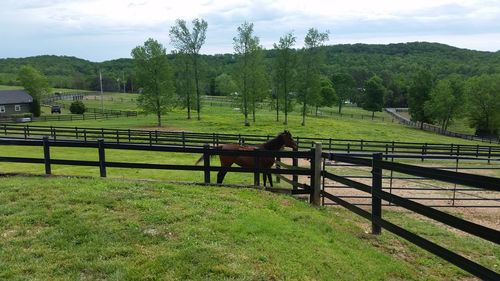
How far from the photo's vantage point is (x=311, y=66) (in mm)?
53094

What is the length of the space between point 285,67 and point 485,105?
126ft

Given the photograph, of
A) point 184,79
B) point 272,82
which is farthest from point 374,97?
point 184,79

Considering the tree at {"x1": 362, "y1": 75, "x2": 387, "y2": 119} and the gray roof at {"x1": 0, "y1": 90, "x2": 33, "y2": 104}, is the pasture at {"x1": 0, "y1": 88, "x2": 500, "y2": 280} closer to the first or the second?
the gray roof at {"x1": 0, "y1": 90, "x2": 33, "y2": 104}

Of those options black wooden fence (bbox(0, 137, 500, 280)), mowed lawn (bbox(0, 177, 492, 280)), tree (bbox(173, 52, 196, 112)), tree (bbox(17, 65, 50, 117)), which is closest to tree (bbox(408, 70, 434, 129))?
tree (bbox(173, 52, 196, 112))

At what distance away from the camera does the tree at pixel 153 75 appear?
2010 inches

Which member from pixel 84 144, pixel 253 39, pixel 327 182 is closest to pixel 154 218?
pixel 84 144

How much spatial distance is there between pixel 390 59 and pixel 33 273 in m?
210

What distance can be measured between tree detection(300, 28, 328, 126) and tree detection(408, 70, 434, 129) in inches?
1097

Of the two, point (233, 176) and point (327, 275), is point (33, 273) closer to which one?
point (327, 275)

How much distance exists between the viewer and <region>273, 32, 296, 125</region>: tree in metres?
52.7

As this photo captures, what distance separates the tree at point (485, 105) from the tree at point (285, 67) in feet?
113

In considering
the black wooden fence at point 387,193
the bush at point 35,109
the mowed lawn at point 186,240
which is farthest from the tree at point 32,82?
the mowed lawn at point 186,240

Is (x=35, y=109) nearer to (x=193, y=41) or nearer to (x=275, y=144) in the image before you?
(x=193, y=41)

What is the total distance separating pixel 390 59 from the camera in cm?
19750
